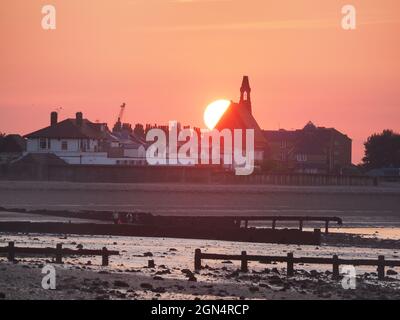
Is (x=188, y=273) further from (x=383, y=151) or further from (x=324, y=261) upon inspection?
(x=383, y=151)

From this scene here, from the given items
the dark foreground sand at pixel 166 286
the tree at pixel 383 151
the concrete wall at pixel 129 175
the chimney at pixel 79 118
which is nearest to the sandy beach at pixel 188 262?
the dark foreground sand at pixel 166 286

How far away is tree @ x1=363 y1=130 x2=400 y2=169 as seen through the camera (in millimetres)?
162625

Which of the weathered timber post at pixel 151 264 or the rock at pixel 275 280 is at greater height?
the weathered timber post at pixel 151 264

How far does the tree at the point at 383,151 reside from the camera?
162625 millimetres

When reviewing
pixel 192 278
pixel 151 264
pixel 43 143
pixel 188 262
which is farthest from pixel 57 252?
pixel 43 143

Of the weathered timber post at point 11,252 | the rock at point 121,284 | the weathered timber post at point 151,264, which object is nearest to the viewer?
the rock at point 121,284

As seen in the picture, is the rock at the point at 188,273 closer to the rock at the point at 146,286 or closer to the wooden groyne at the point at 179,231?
the rock at the point at 146,286

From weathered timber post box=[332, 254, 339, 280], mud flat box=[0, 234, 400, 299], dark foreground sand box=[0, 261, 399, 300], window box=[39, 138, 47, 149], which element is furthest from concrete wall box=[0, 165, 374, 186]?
weathered timber post box=[332, 254, 339, 280]

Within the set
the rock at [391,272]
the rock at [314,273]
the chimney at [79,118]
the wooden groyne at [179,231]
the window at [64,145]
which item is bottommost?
the rock at [391,272]

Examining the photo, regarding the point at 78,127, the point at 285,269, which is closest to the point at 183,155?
the point at 78,127

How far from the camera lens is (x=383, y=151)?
537 ft

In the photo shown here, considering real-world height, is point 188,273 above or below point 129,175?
below
